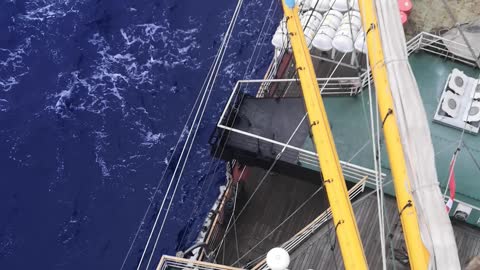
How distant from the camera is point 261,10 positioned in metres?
42.1

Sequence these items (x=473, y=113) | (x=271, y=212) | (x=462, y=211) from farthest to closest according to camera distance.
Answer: (x=271, y=212)
(x=473, y=113)
(x=462, y=211)

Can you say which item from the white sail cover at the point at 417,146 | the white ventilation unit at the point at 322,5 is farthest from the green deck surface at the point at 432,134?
the white sail cover at the point at 417,146

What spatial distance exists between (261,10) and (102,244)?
22.3 metres

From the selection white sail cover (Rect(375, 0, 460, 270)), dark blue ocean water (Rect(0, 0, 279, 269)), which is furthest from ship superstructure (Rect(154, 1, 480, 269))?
dark blue ocean water (Rect(0, 0, 279, 269))

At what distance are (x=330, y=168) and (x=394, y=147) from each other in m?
2.64

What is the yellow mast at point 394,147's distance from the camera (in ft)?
44.7

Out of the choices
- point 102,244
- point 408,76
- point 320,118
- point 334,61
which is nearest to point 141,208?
point 102,244

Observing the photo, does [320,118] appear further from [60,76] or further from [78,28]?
[78,28]

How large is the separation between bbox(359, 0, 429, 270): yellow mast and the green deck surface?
6.45 m

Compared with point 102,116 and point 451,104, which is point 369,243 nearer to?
point 451,104

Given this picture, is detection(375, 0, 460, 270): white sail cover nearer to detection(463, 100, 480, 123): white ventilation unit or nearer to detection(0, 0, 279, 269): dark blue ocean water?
detection(463, 100, 480, 123): white ventilation unit

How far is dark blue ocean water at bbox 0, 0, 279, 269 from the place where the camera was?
103 ft

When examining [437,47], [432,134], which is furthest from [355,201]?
[437,47]

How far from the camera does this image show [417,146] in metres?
14.3
